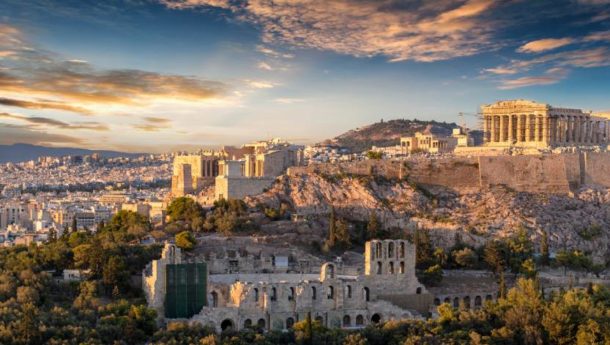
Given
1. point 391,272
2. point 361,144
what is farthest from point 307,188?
point 361,144

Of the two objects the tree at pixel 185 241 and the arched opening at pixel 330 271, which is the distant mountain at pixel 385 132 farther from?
the arched opening at pixel 330 271

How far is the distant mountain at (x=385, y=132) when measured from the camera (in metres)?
110

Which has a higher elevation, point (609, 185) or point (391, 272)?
point (609, 185)

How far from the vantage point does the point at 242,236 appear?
42.9 metres

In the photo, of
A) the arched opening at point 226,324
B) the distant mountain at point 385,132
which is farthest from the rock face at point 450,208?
the distant mountain at point 385,132

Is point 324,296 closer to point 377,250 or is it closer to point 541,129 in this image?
point 377,250

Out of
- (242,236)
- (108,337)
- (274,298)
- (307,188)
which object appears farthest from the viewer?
(307,188)

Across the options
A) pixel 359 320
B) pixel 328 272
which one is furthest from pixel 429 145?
pixel 359 320

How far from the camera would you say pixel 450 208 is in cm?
5066

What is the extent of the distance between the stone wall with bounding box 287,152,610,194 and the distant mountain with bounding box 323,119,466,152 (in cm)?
4954

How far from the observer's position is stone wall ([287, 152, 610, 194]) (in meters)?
53.4

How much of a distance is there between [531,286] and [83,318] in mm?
16957

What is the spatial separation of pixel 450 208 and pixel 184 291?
80.1 feet

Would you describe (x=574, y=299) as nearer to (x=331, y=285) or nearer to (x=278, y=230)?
(x=331, y=285)
